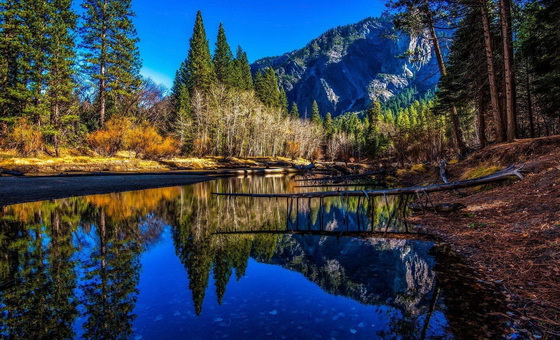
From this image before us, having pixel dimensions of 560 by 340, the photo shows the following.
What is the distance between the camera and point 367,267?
4.86 metres

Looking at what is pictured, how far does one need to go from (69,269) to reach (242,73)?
213 feet

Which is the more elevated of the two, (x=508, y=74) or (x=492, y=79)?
(x=492, y=79)

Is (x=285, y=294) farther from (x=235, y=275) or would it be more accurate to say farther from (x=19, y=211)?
(x=19, y=211)

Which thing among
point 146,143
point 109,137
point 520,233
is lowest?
point 520,233

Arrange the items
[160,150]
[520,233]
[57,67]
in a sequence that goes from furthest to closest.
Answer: [160,150]
[57,67]
[520,233]

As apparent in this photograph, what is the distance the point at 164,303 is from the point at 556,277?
16.9 ft

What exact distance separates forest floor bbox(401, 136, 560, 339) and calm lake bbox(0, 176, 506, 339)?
16.4 inches

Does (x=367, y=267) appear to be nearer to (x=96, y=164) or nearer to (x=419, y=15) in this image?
(x=419, y=15)

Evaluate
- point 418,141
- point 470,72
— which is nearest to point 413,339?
point 470,72

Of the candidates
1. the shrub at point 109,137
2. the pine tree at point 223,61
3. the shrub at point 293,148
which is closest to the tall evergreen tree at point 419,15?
the shrub at point 109,137

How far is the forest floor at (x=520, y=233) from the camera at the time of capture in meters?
3.13

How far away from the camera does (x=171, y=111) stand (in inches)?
2195

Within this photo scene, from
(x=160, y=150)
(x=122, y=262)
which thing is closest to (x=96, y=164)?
(x=160, y=150)

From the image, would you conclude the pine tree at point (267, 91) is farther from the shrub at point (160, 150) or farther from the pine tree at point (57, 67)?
the pine tree at point (57, 67)
